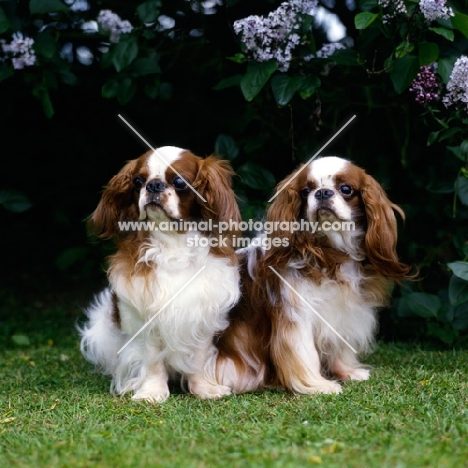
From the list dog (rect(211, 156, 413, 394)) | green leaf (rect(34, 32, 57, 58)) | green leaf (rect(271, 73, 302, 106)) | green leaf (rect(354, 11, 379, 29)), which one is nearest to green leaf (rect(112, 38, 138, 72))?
green leaf (rect(34, 32, 57, 58))

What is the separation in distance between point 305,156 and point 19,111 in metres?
2.64

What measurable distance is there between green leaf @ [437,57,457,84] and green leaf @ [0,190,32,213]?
2.83 metres

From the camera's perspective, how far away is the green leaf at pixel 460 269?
4.68 meters

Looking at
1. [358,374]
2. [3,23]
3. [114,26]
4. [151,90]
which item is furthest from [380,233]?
[3,23]

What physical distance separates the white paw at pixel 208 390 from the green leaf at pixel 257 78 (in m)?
1.68

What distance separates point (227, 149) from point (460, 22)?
1.70 meters

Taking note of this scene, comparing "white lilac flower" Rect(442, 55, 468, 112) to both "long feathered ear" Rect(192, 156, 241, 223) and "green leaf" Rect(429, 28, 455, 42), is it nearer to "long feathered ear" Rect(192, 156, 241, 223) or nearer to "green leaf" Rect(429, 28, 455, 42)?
"green leaf" Rect(429, 28, 455, 42)

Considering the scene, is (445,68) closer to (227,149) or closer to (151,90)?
(227,149)

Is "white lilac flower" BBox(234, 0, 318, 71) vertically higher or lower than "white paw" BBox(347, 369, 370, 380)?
higher

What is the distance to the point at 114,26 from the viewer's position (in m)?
5.51

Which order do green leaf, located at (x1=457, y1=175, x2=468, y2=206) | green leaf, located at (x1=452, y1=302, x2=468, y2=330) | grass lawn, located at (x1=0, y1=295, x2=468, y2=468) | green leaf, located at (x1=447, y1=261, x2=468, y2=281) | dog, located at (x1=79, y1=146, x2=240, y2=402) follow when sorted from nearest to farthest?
grass lawn, located at (x1=0, y1=295, x2=468, y2=468) < dog, located at (x1=79, y1=146, x2=240, y2=402) < green leaf, located at (x1=447, y1=261, x2=468, y2=281) < green leaf, located at (x1=457, y1=175, x2=468, y2=206) < green leaf, located at (x1=452, y1=302, x2=468, y2=330)

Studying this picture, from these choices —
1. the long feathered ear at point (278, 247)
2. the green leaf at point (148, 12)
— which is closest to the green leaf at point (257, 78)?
the long feathered ear at point (278, 247)

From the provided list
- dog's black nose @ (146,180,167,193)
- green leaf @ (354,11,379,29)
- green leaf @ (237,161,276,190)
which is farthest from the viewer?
green leaf @ (237,161,276,190)

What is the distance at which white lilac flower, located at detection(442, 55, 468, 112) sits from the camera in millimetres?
4570
